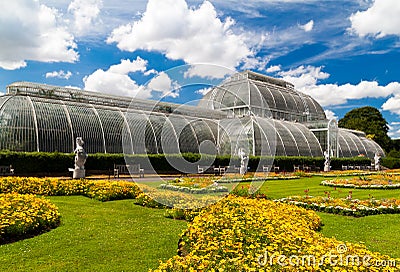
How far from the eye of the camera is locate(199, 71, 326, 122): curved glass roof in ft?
182

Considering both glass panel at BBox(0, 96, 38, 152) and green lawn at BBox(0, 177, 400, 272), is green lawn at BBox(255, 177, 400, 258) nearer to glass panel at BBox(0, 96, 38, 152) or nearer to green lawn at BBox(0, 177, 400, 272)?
green lawn at BBox(0, 177, 400, 272)

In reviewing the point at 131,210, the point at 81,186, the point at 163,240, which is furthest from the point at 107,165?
the point at 163,240

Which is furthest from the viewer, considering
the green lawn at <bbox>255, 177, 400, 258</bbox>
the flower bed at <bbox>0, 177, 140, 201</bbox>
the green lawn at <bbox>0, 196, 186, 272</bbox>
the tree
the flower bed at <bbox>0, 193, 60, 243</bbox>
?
the tree

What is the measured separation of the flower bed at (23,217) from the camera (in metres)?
9.41

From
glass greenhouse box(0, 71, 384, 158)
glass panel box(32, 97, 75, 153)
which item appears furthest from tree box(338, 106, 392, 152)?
glass panel box(32, 97, 75, 153)

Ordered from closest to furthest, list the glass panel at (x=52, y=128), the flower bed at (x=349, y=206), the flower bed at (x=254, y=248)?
1. the flower bed at (x=254, y=248)
2. the flower bed at (x=349, y=206)
3. the glass panel at (x=52, y=128)

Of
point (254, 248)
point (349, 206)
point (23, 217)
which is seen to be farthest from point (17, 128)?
point (254, 248)

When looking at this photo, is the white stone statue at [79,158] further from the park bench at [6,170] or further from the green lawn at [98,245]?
the green lawn at [98,245]

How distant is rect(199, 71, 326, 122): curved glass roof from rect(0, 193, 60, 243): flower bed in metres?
41.3

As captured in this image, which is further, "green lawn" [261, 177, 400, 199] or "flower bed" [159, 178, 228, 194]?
"green lawn" [261, 177, 400, 199]

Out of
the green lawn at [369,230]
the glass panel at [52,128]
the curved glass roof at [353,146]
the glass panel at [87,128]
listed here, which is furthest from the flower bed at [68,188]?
the curved glass roof at [353,146]

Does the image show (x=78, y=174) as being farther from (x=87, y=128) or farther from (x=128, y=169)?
(x=87, y=128)

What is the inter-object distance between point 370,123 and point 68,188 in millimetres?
82336

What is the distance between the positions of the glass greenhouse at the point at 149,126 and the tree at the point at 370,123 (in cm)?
1930
